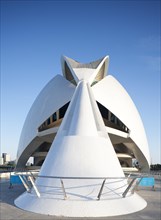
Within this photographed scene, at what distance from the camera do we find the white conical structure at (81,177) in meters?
7.41

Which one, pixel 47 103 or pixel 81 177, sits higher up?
pixel 47 103

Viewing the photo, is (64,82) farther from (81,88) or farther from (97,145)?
(97,145)

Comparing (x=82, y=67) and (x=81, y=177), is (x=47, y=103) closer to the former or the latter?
(x=82, y=67)

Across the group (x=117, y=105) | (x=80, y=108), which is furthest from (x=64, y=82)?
(x=80, y=108)

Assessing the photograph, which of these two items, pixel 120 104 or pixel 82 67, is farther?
pixel 120 104

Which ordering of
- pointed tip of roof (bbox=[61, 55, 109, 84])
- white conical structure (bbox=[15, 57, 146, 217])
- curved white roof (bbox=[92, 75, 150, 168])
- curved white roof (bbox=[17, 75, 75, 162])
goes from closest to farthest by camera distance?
white conical structure (bbox=[15, 57, 146, 217]) → pointed tip of roof (bbox=[61, 55, 109, 84]) → curved white roof (bbox=[92, 75, 150, 168]) → curved white roof (bbox=[17, 75, 75, 162])

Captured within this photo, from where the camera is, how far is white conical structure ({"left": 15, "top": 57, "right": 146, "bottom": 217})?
741 centimetres

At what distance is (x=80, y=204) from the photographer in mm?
7414

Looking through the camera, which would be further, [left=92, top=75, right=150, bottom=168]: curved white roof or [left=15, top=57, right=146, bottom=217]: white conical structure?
[left=92, top=75, right=150, bottom=168]: curved white roof

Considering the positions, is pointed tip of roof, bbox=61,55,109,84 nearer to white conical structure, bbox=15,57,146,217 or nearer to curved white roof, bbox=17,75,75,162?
curved white roof, bbox=17,75,75,162

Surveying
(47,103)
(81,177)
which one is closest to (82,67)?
(47,103)

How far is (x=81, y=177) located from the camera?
8.08 meters

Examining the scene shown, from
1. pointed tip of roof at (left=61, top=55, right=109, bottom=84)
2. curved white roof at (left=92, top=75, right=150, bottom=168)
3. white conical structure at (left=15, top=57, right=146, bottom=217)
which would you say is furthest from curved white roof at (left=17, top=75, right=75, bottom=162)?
white conical structure at (left=15, top=57, right=146, bottom=217)

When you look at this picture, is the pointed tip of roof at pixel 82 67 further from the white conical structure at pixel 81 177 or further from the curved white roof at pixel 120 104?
the white conical structure at pixel 81 177
